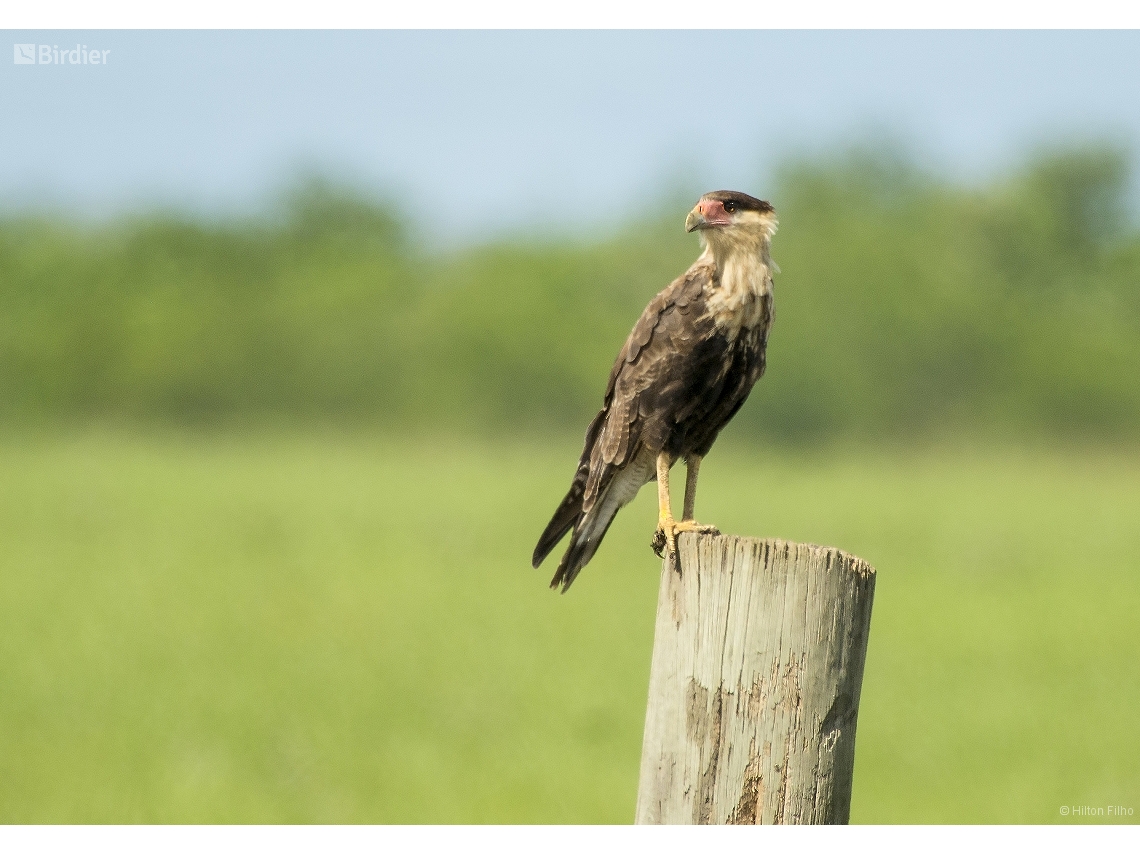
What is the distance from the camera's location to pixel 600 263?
36.8 meters

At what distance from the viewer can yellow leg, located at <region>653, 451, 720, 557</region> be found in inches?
147

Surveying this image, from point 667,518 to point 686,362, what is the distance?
1.85 feet

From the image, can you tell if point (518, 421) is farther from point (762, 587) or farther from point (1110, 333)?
point (762, 587)

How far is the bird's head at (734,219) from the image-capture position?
4109 millimetres

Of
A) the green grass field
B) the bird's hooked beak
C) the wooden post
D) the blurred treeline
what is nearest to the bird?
the bird's hooked beak

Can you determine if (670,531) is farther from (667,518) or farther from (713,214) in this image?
(713,214)

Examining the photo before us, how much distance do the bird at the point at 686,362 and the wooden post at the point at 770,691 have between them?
1.07 m

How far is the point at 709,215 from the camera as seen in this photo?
411cm

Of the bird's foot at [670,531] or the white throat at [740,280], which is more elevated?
the white throat at [740,280]

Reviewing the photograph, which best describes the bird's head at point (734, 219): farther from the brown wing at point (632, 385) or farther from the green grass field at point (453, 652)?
the green grass field at point (453, 652)

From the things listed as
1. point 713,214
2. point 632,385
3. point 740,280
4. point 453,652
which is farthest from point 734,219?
point 453,652

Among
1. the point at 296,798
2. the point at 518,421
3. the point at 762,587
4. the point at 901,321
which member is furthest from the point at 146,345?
the point at 762,587

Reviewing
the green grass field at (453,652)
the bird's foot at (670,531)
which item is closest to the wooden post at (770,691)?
the bird's foot at (670,531)

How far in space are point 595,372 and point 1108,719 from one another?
23501 millimetres
